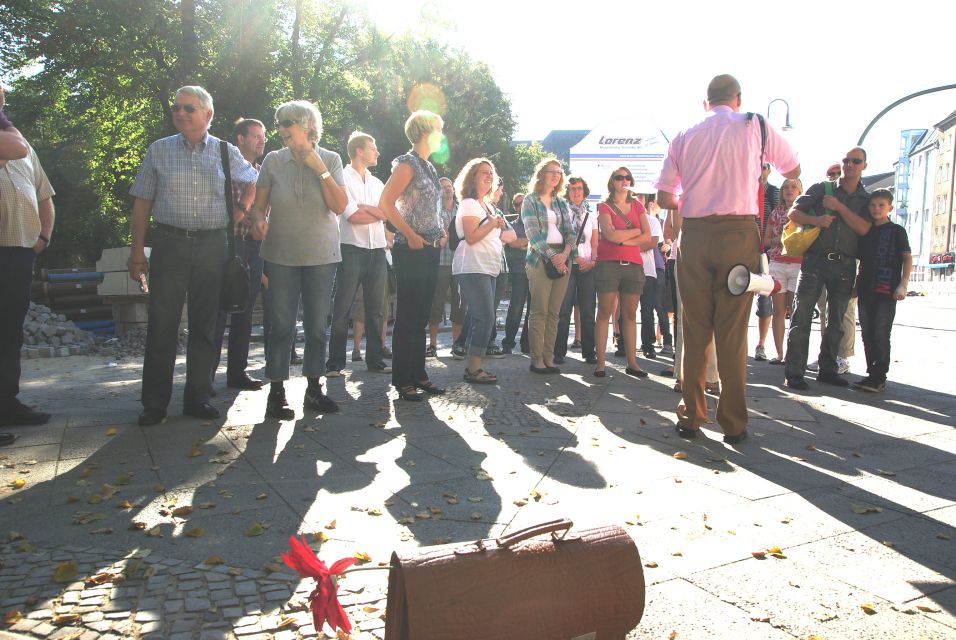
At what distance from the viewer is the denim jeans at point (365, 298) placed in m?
7.34

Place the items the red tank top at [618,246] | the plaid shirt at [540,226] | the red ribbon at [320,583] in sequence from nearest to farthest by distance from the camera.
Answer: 1. the red ribbon at [320,583]
2. the plaid shirt at [540,226]
3. the red tank top at [618,246]

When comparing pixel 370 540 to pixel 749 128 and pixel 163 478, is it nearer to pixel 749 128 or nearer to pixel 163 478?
pixel 163 478

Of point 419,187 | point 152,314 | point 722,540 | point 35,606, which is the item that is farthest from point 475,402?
point 35,606

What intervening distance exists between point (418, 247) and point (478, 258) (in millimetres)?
1214

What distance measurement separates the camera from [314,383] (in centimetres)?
582

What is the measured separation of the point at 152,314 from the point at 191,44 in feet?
63.2

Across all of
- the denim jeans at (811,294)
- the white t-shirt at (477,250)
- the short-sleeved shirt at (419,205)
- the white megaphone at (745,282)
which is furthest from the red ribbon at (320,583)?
the denim jeans at (811,294)

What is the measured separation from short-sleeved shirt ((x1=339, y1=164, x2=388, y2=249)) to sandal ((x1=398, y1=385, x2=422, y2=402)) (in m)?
1.57

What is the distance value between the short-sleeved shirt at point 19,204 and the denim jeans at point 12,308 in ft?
0.28

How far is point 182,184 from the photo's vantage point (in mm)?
5312

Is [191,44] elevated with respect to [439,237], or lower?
elevated

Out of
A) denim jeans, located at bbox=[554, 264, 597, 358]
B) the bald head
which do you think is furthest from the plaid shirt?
the bald head

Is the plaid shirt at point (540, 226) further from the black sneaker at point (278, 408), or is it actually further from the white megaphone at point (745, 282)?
the black sneaker at point (278, 408)

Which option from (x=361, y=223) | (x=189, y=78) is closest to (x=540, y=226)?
(x=361, y=223)
